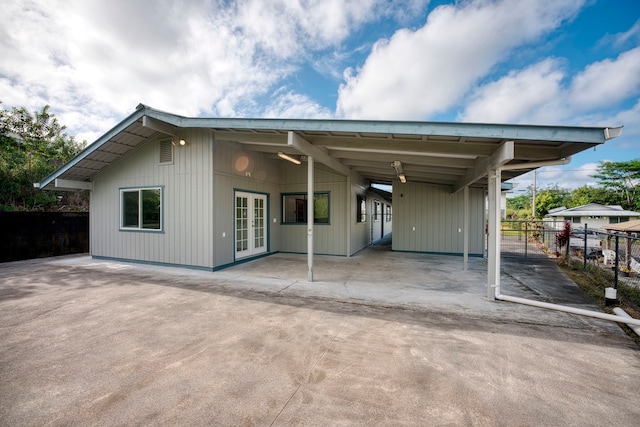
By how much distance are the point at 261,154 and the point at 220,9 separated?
3847 millimetres

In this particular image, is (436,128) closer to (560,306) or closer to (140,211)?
(560,306)

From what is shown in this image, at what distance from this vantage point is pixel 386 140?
4.62 meters

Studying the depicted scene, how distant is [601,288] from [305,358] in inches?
233

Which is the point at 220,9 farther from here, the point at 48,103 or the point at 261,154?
the point at 48,103

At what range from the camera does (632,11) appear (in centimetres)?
739

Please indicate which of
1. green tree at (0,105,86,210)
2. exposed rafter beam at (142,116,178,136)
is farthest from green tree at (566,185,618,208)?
green tree at (0,105,86,210)

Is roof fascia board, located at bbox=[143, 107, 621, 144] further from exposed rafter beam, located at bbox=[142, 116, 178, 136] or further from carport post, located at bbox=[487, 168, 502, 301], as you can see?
exposed rafter beam, located at bbox=[142, 116, 178, 136]

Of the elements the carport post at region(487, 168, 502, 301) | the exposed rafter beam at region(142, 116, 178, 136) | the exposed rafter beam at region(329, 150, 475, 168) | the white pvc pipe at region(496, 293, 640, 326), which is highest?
the exposed rafter beam at region(142, 116, 178, 136)

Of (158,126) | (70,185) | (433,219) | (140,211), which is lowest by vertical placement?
(433,219)

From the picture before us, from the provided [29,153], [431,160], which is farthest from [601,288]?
[29,153]

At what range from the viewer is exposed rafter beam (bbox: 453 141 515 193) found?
353 centimetres

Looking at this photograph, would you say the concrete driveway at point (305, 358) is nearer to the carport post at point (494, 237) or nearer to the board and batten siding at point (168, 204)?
the carport post at point (494, 237)

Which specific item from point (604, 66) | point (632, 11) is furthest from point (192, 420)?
point (604, 66)

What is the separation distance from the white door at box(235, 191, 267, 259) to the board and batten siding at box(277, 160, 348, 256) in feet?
2.90
